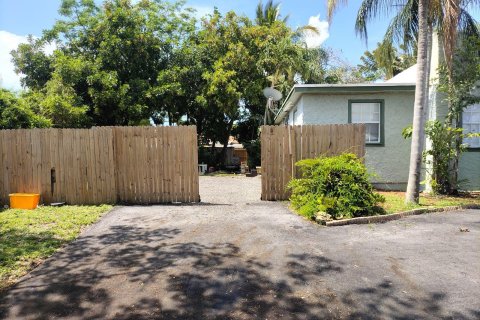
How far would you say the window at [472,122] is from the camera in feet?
36.1

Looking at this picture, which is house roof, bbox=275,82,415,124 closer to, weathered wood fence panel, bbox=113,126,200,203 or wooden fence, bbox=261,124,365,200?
wooden fence, bbox=261,124,365,200

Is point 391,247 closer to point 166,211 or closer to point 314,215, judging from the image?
point 314,215

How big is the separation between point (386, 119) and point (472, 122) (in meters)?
2.56

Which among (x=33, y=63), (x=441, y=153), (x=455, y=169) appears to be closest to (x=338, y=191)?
(x=441, y=153)

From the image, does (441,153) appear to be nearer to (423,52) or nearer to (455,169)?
(455,169)

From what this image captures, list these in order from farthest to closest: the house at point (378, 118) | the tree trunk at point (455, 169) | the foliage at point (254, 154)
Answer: the foliage at point (254, 154) → the house at point (378, 118) → the tree trunk at point (455, 169)

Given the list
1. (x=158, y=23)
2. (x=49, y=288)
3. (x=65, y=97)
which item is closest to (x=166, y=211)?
(x=49, y=288)

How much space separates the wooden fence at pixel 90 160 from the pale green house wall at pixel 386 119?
16.9 ft

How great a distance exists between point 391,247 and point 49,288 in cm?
468

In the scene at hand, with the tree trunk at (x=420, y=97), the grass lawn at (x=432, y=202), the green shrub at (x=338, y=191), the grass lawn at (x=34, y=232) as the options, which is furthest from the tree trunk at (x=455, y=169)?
the grass lawn at (x=34, y=232)

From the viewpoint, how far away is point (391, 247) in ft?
17.3

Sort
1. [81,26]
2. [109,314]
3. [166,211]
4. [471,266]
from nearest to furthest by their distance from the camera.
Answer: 1. [109,314]
2. [471,266]
3. [166,211]
4. [81,26]

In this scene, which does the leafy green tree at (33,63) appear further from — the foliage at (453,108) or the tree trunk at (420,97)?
the foliage at (453,108)

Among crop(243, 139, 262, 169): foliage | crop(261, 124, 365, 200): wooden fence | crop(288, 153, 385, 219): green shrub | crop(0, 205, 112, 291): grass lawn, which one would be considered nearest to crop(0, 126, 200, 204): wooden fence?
crop(0, 205, 112, 291): grass lawn
